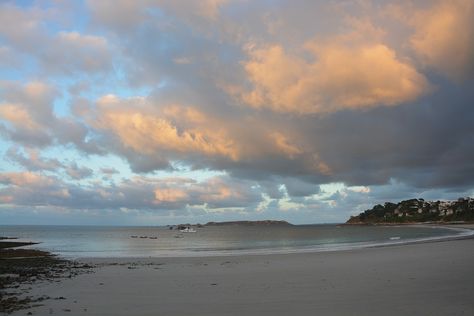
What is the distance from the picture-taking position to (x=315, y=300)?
504 inches

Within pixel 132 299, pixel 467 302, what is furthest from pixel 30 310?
pixel 467 302

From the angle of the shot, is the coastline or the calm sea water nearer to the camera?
the coastline

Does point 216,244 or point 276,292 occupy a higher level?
point 276,292

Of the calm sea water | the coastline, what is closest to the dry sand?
the coastline

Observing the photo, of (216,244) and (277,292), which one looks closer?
(277,292)

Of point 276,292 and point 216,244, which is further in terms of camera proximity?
point 216,244

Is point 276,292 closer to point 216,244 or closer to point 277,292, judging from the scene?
point 277,292

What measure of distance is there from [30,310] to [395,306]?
Result: 407 inches

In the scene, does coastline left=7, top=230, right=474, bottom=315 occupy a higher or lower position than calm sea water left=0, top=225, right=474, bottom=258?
higher

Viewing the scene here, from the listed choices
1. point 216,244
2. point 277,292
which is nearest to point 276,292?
point 277,292

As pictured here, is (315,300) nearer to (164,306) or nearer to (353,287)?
(353,287)

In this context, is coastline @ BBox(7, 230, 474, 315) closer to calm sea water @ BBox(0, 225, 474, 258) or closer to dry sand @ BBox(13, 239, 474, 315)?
dry sand @ BBox(13, 239, 474, 315)

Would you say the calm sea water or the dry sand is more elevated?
the dry sand

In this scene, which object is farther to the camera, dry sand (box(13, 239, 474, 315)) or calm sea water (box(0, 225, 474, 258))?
Answer: calm sea water (box(0, 225, 474, 258))
